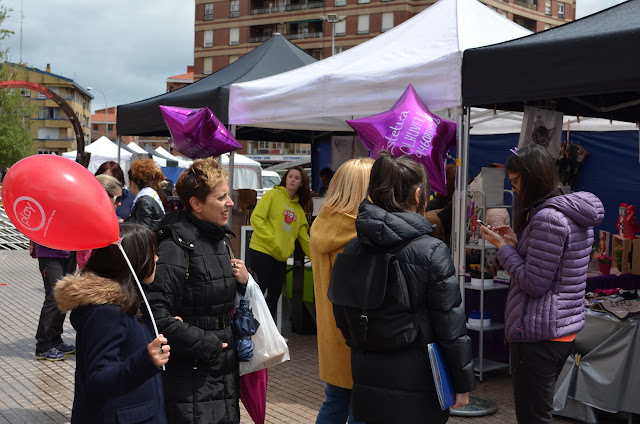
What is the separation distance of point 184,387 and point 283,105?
13.8 ft

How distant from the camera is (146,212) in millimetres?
6152

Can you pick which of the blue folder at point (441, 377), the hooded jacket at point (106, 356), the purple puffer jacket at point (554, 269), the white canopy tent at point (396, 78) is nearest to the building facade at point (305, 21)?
the white canopy tent at point (396, 78)

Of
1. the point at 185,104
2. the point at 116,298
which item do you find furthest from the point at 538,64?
the point at 185,104

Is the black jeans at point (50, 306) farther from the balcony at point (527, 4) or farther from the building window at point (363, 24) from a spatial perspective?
the balcony at point (527, 4)

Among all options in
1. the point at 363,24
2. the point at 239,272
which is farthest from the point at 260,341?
the point at 363,24

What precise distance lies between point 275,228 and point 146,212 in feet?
4.53

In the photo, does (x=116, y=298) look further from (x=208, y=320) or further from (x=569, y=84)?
(x=569, y=84)

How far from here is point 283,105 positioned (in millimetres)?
6988

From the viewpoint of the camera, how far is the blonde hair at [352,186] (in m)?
3.48

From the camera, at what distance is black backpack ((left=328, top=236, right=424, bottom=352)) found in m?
2.86

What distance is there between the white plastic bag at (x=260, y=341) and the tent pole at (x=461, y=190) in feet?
7.45

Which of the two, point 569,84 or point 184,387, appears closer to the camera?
point 184,387

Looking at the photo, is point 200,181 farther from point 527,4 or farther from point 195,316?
point 527,4

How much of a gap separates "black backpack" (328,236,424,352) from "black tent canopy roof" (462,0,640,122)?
2423 mm
